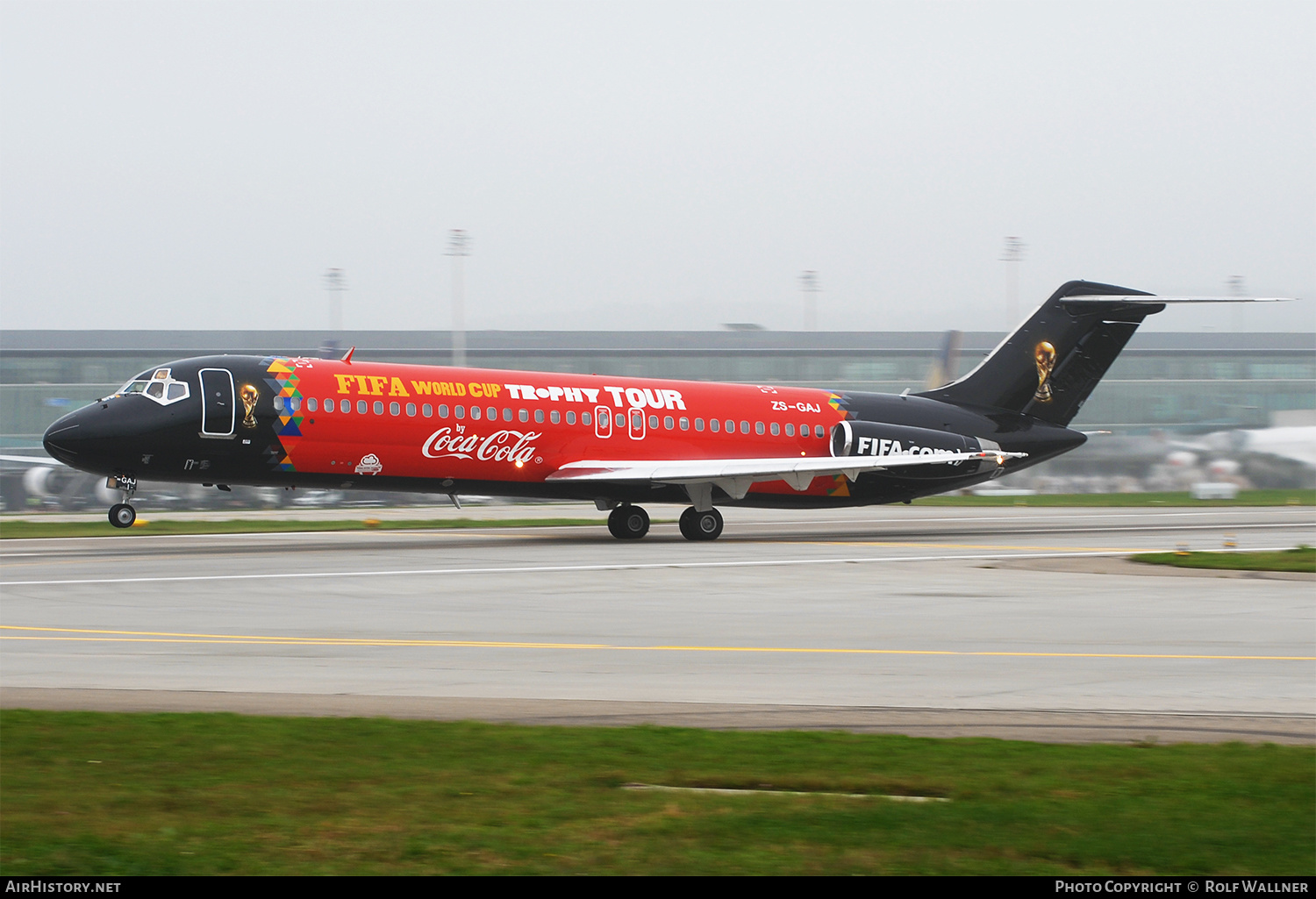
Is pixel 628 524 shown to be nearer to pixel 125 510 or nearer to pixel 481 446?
pixel 481 446

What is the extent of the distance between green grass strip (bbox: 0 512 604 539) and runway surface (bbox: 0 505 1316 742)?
640 centimetres

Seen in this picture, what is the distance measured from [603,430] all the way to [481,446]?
3337mm

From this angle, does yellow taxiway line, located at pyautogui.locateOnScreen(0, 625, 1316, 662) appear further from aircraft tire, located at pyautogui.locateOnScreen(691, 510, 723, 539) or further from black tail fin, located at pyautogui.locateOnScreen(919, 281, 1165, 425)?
black tail fin, located at pyautogui.locateOnScreen(919, 281, 1165, 425)

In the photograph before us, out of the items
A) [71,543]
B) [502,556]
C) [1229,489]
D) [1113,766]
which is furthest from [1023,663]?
[1229,489]

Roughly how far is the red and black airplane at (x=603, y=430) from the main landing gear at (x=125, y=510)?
0.04 metres

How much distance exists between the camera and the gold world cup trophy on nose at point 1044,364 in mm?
38281

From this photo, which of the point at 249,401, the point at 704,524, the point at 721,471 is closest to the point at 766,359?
the point at 704,524

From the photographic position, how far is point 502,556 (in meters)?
27.4

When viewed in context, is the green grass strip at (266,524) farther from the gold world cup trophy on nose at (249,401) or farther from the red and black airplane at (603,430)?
the gold world cup trophy on nose at (249,401)

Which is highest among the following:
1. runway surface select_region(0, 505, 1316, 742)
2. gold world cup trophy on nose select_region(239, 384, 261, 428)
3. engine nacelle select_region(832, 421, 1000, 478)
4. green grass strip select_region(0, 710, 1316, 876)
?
gold world cup trophy on nose select_region(239, 384, 261, 428)

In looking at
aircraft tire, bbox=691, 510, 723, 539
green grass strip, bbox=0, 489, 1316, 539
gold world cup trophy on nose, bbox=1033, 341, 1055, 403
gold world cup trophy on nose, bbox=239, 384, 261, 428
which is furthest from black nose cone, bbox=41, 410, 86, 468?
gold world cup trophy on nose, bbox=1033, 341, 1055, 403

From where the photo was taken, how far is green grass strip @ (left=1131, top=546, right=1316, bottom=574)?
24.2m

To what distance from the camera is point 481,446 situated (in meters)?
31.0

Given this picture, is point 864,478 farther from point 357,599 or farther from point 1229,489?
point 1229,489
